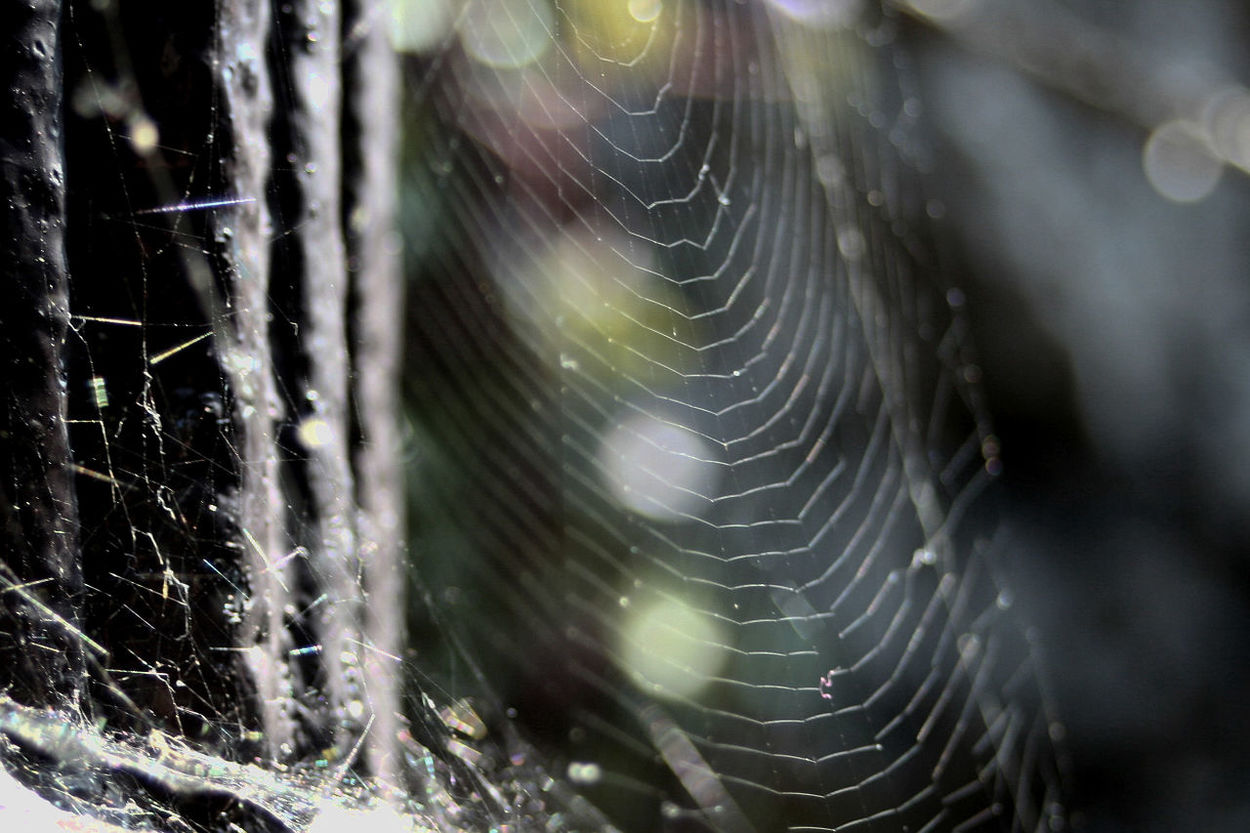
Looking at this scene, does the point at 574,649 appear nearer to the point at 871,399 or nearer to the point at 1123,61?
the point at 871,399

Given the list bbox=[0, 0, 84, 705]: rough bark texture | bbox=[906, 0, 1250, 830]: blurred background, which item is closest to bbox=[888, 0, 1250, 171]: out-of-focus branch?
bbox=[906, 0, 1250, 830]: blurred background

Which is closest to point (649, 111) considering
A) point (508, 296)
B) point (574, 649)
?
point (508, 296)

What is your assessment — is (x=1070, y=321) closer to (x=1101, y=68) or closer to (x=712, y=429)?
(x=1101, y=68)

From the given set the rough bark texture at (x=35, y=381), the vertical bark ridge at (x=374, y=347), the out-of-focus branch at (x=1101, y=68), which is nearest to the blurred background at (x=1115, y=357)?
the out-of-focus branch at (x=1101, y=68)

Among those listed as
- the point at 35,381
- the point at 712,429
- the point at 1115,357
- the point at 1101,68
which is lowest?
the point at 35,381

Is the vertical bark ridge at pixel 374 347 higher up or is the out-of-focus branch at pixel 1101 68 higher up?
the out-of-focus branch at pixel 1101 68

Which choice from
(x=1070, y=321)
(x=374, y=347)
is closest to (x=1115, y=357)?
(x=1070, y=321)

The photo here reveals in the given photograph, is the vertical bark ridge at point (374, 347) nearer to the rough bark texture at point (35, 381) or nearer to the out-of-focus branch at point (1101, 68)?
the rough bark texture at point (35, 381)

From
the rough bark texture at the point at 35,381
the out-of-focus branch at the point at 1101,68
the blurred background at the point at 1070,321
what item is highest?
the out-of-focus branch at the point at 1101,68
